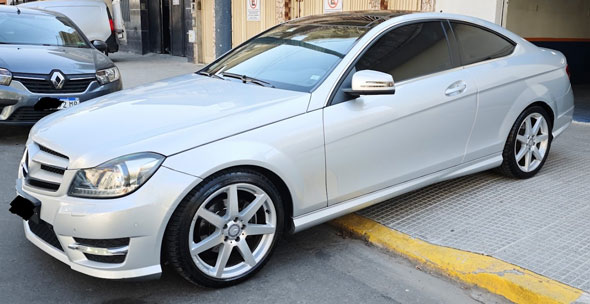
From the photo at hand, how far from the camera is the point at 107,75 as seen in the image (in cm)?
680

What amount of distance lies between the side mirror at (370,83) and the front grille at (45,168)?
174 cm

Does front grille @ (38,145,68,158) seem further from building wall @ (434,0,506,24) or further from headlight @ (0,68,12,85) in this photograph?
building wall @ (434,0,506,24)

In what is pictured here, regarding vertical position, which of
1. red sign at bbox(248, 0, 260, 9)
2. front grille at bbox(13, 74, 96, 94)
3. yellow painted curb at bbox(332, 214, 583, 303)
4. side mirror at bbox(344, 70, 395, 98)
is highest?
red sign at bbox(248, 0, 260, 9)

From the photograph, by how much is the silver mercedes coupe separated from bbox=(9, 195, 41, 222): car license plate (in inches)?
0.5

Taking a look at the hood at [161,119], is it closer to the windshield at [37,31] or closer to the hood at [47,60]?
the hood at [47,60]

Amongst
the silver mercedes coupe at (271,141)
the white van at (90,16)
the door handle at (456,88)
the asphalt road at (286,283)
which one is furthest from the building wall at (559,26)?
the white van at (90,16)

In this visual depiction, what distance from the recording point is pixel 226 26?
41.6 feet

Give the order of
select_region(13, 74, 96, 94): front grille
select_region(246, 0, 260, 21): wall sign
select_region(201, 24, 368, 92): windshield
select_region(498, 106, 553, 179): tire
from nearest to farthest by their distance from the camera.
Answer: select_region(201, 24, 368, 92): windshield
select_region(498, 106, 553, 179): tire
select_region(13, 74, 96, 94): front grille
select_region(246, 0, 260, 21): wall sign

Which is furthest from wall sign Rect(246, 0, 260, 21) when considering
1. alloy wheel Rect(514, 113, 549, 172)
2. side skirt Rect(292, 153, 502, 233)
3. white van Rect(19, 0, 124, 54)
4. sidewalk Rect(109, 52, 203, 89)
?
side skirt Rect(292, 153, 502, 233)

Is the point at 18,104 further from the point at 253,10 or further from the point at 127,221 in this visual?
the point at 253,10

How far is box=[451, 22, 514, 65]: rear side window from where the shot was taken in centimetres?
444

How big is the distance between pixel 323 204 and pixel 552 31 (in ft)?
29.3

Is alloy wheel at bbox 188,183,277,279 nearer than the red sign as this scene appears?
Yes

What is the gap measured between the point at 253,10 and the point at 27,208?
1083cm
